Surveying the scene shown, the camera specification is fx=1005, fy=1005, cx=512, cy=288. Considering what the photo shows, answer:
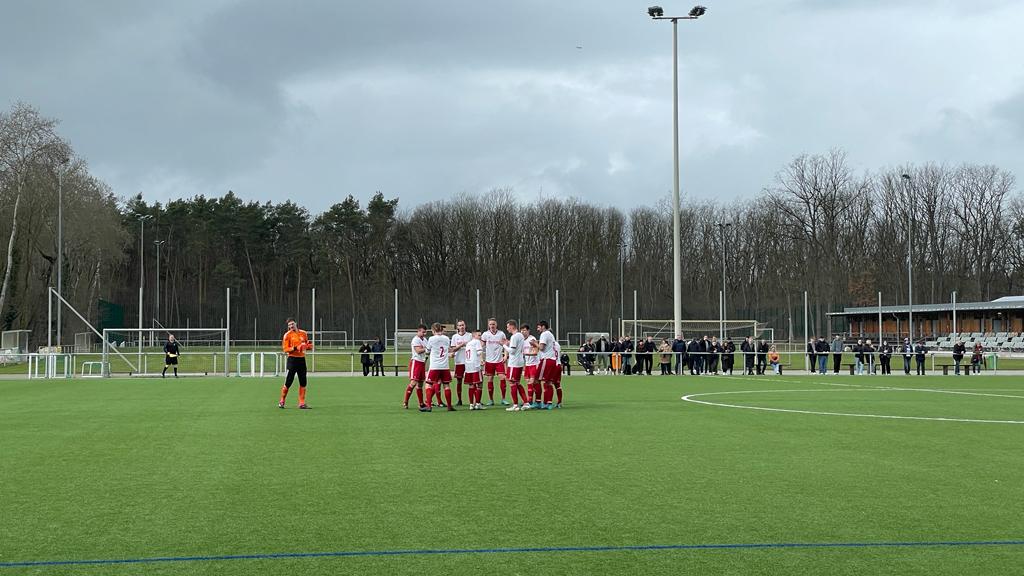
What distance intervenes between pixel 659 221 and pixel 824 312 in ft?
72.2

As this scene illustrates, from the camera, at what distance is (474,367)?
63.9ft

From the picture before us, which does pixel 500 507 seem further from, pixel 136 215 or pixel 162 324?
pixel 136 215

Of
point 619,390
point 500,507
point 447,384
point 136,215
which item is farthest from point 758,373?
point 136,215

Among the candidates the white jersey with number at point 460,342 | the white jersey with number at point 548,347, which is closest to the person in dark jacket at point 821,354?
the white jersey with number at point 460,342

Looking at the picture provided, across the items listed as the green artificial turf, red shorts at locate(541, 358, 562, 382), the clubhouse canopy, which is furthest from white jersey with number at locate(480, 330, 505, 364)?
the clubhouse canopy

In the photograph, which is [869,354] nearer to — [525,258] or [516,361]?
[516,361]

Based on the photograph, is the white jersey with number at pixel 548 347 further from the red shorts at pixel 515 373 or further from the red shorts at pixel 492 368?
the red shorts at pixel 492 368

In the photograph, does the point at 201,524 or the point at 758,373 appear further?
the point at 758,373

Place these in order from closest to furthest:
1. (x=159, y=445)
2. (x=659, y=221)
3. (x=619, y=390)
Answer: (x=159, y=445)
(x=619, y=390)
(x=659, y=221)

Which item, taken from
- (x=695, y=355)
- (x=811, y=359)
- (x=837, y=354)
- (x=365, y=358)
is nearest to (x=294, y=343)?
(x=365, y=358)

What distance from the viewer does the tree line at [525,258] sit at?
72750 millimetres

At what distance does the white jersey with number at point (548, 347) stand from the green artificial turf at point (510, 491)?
2.56 m

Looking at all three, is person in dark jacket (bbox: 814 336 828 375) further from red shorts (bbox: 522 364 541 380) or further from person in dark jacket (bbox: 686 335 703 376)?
red shorts (bbox: 522 364 541 380)

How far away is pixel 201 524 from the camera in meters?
7.52
